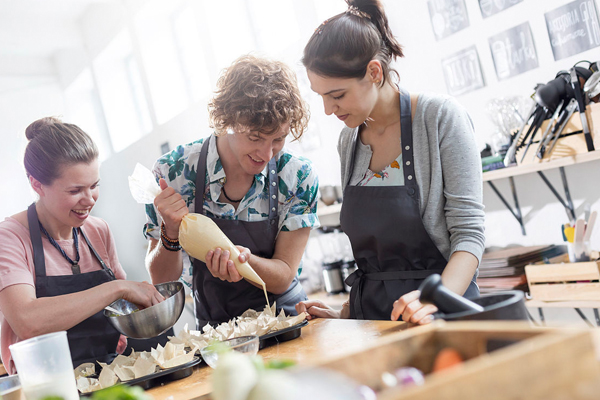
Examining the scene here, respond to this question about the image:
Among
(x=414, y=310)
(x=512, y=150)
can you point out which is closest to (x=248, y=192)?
(x=414, y=310)

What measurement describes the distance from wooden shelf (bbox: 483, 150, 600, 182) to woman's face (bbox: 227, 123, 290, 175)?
3.48 ft

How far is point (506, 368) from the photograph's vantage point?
0.41m

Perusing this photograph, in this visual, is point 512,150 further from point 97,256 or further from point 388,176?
point 97,256

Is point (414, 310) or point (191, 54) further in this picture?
point (191, 54)

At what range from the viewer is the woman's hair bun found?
182 centimetres

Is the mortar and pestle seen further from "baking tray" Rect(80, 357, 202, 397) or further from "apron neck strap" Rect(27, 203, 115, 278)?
"apron neck strap" Rect(27, 203, 115, 278)

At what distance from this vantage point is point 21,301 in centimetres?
151

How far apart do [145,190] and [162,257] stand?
0.33 m

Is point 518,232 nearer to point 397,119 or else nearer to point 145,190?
point 397,119

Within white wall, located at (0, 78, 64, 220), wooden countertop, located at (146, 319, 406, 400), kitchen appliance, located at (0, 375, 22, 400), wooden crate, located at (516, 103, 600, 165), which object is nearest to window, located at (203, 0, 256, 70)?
white wall, located at (0, 78, 64, 220)

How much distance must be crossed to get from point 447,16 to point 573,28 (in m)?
0.66

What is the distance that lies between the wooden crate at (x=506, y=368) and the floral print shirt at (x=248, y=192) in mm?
1237

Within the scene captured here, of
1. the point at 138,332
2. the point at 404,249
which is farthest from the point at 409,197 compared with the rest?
the point at 138,332

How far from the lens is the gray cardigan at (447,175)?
1.39m
